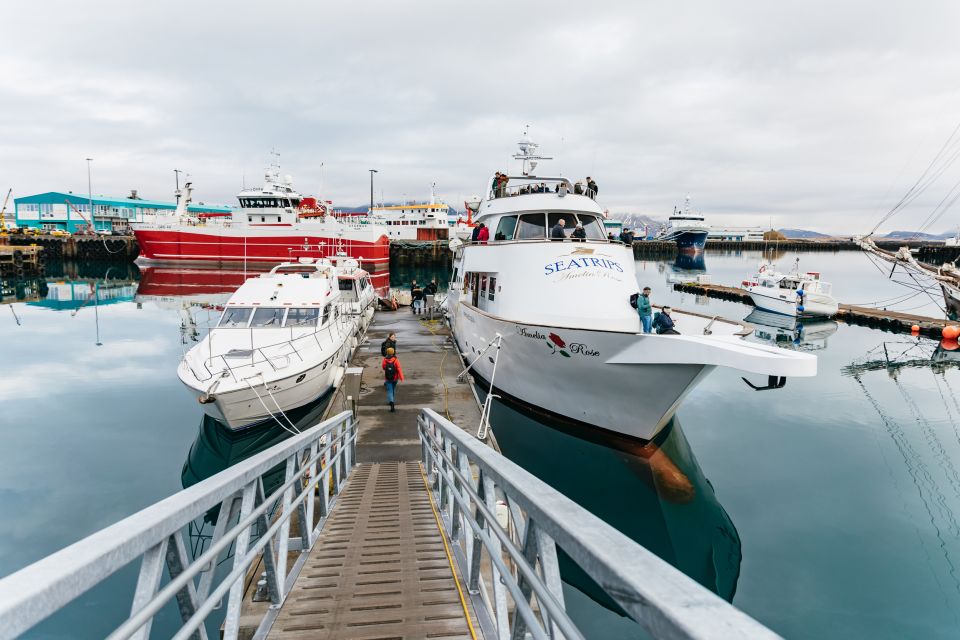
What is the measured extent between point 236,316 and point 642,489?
40.3ft

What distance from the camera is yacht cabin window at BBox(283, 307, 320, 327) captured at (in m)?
15.1

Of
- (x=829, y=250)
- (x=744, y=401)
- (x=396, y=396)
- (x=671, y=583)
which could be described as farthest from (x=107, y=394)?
(x=829, y=250)

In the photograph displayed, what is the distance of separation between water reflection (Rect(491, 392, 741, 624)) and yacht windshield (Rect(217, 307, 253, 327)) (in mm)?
8195

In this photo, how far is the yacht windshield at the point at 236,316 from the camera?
14.8 meters

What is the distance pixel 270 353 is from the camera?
1334 centimetres

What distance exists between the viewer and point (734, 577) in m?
8.38

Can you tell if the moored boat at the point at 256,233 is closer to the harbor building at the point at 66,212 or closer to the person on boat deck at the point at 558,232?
the person on boat deck at the point at 558,232

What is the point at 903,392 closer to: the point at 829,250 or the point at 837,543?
the point at 837,543

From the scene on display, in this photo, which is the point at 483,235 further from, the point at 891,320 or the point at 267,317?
the point at 891,320

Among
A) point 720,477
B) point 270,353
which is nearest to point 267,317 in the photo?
point 270,353

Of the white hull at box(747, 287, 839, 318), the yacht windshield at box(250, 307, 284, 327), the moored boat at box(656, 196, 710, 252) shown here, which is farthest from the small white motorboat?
the moored boat at box(656, 196, 710, 252)

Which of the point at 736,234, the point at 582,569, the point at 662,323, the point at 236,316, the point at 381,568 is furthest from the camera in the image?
the point at 736,234

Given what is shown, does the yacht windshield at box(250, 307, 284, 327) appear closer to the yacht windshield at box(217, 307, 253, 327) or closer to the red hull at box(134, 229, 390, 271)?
the yacht windshield at box(217, 307, 253, 327)

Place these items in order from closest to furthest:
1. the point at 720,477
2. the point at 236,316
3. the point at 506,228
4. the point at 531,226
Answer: the point at 720,477 < the point at 236,316 < the point at 531,226 < the point at 506,228
